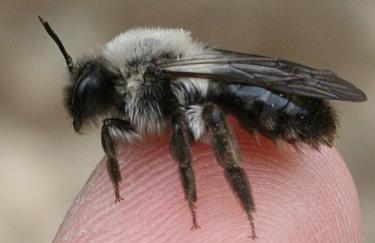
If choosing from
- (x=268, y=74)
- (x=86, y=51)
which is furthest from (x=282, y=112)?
(x=86, y=51)

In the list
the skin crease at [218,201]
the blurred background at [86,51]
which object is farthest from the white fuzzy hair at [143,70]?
the blurred background at [86,51]

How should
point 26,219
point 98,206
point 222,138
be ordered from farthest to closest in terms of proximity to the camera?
point 26,219, point 98,206, point 222,138

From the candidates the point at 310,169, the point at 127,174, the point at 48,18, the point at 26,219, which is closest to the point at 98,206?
the point at 127,174

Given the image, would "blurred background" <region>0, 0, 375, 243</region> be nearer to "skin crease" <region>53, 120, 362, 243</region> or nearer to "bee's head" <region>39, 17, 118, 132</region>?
"skin crease" <region>53, 120, 362, 243</region>

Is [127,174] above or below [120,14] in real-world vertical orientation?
below

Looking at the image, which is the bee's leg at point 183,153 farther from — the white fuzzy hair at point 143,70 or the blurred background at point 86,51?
the blurred background at point 86,51

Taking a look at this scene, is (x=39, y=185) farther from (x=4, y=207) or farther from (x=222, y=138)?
(x=222, y=138)

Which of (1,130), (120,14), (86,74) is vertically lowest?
(86,74)

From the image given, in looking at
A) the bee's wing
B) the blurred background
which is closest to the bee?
the bee's wing
